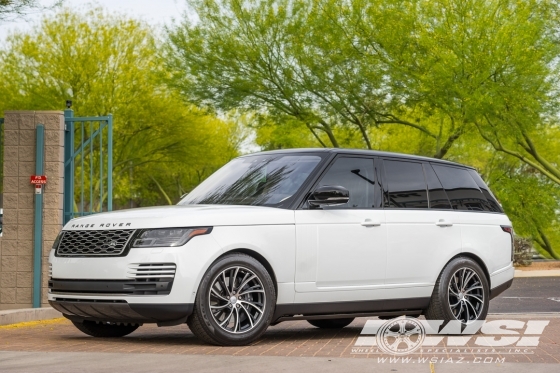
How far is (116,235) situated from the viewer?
942 centimetres

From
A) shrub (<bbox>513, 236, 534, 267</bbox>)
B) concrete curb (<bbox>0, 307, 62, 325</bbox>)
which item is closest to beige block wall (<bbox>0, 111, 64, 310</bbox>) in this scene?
concrete curb (<bbox>0, 307, 62, 325</bbox>)

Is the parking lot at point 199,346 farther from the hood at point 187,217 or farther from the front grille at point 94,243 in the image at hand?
the hood at point 187,217

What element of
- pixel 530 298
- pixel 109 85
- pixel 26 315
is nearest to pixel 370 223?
pixel 26 315

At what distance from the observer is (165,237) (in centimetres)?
926

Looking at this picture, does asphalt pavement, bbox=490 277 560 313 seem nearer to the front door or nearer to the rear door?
the rear door

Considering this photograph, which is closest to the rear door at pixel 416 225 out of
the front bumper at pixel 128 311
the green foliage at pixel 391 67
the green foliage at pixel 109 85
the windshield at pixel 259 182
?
the windshield at pixel 259 182

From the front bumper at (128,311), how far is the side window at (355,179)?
2137 mm

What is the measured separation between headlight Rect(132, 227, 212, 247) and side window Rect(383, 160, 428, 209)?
2537 millimetres

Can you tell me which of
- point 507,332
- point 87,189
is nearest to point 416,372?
point 507,332

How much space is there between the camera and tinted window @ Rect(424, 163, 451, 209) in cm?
1161

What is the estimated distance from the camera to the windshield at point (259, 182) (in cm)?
1030

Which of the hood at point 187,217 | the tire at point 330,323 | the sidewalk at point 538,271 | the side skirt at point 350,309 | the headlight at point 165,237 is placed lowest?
the sidewalk at point 538,271

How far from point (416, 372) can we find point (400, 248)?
334cm

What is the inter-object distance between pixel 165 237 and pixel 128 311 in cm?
71
